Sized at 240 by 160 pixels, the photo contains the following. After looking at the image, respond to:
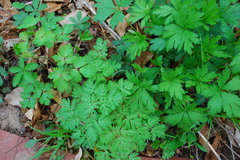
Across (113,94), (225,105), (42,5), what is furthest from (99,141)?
(42,5)

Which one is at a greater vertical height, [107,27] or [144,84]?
[107,27]

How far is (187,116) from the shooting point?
7.39 ft

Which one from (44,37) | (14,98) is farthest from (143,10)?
(14,98)

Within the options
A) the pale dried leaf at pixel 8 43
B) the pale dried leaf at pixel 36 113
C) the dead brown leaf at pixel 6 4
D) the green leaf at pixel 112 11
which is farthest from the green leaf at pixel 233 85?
the dead brown leaf at pixel 6 4

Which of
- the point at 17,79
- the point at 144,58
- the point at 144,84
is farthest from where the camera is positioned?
the point at 144,58

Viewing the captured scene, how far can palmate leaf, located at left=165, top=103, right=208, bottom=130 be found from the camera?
2.24 meters

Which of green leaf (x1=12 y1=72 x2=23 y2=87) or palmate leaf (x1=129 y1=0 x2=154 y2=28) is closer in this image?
palmate leaf (x1=129 y1=0 x2=154 y2=28)

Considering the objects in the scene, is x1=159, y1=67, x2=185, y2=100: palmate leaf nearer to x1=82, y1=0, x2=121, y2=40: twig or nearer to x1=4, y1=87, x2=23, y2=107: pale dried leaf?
x1=82, y1=0, x2=121, y2=40: twig

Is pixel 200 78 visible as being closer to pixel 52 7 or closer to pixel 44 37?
pixel 44 37

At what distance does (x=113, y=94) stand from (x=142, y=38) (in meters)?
0.59

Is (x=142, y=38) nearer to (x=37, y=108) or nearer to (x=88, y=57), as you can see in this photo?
(x=88, y=57)

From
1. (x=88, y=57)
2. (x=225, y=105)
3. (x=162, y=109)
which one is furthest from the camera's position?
(x=162, y=109)

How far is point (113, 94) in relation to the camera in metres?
2.14

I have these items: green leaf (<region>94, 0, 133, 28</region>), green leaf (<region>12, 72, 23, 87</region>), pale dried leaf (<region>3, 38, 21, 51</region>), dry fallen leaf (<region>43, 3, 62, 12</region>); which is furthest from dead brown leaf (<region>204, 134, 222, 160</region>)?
pale dried leaf (<region>3, 38, 21, 51</region>)
